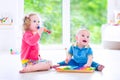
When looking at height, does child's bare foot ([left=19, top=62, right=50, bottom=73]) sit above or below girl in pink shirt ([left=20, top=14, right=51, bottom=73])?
below

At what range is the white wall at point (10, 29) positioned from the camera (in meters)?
3.59

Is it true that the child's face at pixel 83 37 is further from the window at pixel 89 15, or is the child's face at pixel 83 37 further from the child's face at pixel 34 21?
the window at pixel 89 15

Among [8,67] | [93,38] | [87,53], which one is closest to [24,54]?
[8,67]

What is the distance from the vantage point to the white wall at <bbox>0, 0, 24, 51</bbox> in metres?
3.59

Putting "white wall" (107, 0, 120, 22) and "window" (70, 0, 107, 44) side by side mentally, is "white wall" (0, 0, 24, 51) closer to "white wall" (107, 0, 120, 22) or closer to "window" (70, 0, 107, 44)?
"window" (70, 0, 107, 44)

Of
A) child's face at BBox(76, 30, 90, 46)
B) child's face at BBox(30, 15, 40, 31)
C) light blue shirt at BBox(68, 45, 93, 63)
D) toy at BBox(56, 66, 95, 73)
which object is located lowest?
toy at BBox(56, 66, 95, 73)

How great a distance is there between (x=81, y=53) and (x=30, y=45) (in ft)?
1.45

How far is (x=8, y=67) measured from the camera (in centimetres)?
243

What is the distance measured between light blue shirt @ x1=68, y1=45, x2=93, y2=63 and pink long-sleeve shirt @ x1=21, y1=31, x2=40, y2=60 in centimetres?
33

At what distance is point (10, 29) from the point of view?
3623mm

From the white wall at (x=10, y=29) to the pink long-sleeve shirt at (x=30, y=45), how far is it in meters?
1.35

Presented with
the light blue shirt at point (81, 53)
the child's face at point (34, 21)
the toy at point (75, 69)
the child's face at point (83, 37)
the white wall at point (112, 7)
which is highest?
the white wall at point (112, 7)

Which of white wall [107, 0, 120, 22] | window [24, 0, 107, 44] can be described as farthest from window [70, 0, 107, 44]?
white wall [107, 0, 120, 22]

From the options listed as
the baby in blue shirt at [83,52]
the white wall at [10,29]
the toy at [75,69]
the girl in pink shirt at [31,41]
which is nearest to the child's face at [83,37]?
the baby in blue shirt at [83,52]
